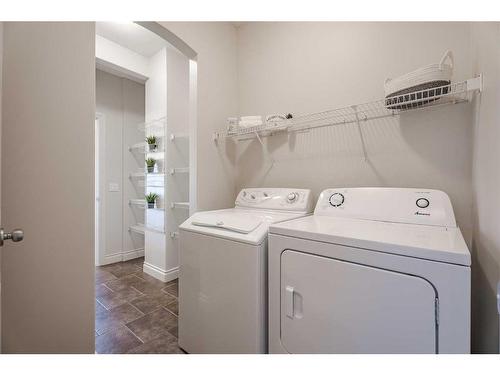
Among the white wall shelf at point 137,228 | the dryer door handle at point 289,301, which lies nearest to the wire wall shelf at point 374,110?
the dryer door handle at point 289,301

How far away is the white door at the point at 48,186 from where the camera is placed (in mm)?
1011

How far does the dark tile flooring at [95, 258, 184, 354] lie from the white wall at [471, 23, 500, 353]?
5.54ft

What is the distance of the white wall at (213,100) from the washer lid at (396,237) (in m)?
1.03

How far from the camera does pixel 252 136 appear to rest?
7.04 ft

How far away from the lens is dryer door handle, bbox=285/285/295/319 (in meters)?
1.07

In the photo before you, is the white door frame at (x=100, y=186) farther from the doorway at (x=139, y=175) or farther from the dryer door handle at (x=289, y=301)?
the dryer door handle at (x=289, y=301)

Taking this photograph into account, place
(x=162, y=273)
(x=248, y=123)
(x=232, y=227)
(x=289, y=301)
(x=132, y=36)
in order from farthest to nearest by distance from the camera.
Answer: (x=162, y=273) < (x=132, y=36) < (x=248, y=123) < (x=232, y=227) < (x=289, y=301)

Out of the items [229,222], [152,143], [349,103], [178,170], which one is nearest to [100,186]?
[152,143]

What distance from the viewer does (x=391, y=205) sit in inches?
51.3

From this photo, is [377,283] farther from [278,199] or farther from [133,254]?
[133,254]

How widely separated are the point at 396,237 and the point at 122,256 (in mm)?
3657

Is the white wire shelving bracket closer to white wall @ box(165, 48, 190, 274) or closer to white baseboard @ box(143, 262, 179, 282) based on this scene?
white wall @ box(165, 48, 190, 274)

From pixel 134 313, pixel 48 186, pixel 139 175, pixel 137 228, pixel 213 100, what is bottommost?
pixel 134 313

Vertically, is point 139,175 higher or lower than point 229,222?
higher
